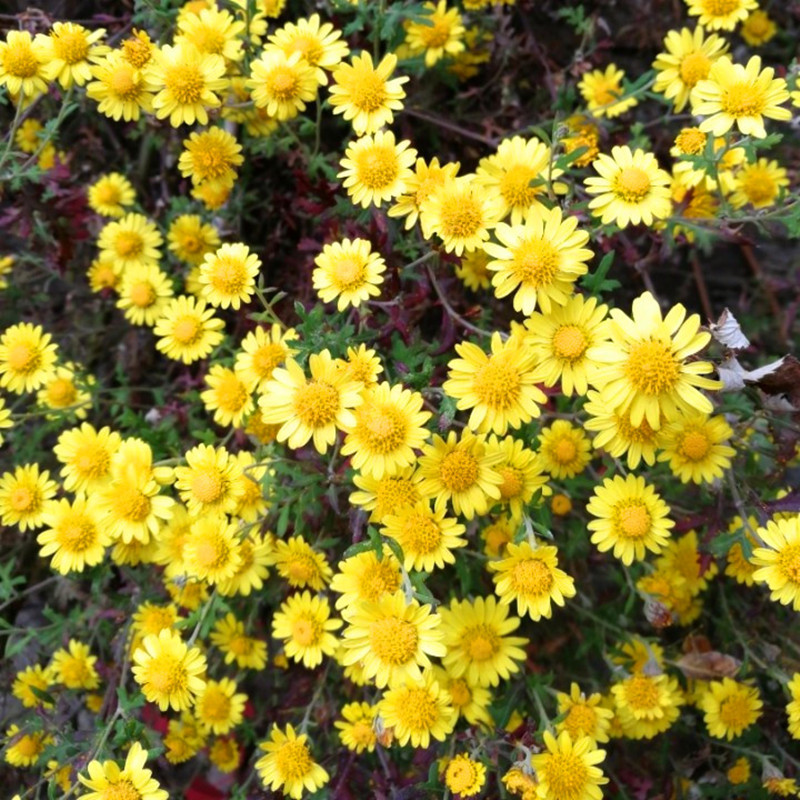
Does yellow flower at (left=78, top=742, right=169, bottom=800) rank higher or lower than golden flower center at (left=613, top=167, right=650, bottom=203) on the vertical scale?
lower

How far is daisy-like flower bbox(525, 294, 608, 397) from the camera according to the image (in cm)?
207

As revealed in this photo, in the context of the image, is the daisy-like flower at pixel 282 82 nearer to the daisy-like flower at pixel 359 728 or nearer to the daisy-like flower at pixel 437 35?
the daisy-like flower at pixel 437 35

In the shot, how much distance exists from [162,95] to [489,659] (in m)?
1.93

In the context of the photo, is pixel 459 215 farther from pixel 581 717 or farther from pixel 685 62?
pixel 581 717

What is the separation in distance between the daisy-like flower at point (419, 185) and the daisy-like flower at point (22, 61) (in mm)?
1202

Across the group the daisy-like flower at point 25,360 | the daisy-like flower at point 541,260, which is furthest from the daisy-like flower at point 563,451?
the daisy-like flower at point 25,360

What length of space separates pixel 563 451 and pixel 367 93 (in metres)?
1.22

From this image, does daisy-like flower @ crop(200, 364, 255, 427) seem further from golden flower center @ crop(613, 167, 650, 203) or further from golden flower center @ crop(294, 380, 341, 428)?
golden flower center @ crop(613, 167, 650, 203)

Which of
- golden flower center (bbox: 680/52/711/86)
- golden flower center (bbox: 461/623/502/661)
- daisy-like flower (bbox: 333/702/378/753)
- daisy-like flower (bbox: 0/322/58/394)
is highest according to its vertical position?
golden flower center (bbox: 680/52/711/86)

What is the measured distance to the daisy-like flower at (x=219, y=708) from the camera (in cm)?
266

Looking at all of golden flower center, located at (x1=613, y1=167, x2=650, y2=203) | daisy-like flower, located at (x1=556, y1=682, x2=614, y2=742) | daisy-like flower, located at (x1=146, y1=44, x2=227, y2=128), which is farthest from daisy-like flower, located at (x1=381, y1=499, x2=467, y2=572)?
daisy-like flower, located at (x1=146, y1=44, x2=227, y2=128)

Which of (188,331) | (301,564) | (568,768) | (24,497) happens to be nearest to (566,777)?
(568,768)

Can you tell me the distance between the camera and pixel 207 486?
2293 millimetres

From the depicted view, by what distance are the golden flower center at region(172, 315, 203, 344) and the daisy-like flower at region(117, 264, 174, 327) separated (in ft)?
A: 0.96
